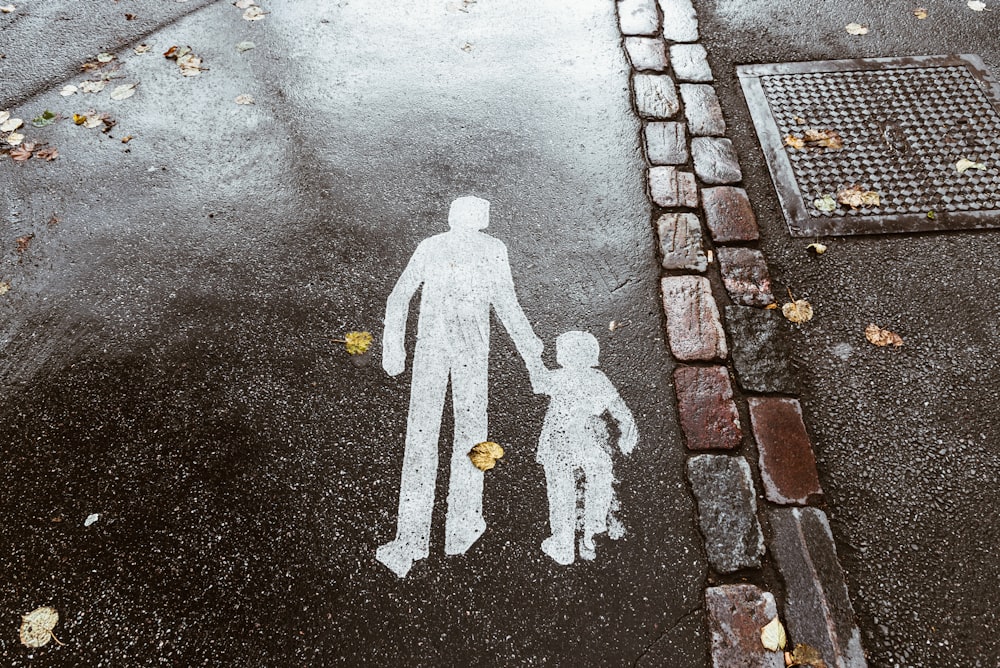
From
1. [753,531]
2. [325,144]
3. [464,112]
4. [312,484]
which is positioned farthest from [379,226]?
[753,531]

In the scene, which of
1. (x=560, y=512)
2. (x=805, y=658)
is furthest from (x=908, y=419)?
(x=560, y=512)

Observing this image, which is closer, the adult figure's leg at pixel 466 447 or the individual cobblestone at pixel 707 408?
the adult figure's leg at pixel 466 447

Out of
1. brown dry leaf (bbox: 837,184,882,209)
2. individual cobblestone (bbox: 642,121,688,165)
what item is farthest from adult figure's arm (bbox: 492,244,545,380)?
brown dry leaf (bbox: 837,184,882,209)

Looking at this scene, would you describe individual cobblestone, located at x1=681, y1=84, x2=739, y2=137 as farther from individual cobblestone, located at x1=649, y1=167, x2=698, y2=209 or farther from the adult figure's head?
the adult figure's head

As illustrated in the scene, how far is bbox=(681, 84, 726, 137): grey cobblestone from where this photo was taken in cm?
390

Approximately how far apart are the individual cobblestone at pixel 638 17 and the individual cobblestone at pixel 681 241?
189cm

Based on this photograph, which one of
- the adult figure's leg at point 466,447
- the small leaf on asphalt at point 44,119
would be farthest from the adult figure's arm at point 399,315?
the small leaf on asphalt at point 44,119

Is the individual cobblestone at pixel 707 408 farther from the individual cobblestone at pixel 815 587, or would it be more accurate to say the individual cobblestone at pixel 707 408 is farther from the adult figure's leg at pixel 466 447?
the adult figure's leg at pixel 466 447

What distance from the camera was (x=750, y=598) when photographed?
2322 millimetres

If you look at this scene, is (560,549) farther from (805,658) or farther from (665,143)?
(665,143)

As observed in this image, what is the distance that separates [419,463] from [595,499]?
0.77m

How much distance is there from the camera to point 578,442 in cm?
270

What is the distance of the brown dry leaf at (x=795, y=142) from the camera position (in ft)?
12.3

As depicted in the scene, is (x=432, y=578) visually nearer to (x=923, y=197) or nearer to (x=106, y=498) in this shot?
(x=106, y=498)
